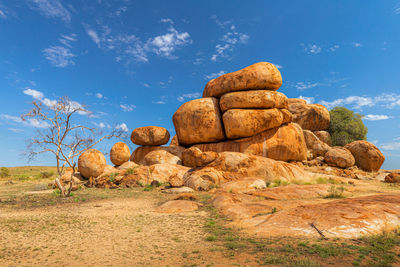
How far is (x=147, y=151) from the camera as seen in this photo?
89.9 ft

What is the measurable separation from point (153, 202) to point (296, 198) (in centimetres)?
720

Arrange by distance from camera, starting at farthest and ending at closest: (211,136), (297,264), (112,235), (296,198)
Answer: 1. (211,136)
2. (296,198)
3. (112,235)
4. (297,264)

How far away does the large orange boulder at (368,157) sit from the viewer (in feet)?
88.0

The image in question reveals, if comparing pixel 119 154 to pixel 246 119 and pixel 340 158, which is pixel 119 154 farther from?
pixel 340 158

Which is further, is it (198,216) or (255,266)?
(198,216)

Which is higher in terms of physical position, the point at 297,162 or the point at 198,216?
the point at 297,162

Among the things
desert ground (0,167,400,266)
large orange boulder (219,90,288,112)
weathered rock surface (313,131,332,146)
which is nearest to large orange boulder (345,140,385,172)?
weathered rock surface (313,131,332,146)

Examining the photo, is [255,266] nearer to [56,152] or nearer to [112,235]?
[112,235]

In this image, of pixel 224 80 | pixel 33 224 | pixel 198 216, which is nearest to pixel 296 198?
pixel 198 216

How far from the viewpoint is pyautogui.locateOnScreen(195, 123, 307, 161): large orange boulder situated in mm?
24203

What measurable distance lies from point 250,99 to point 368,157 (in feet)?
48.7

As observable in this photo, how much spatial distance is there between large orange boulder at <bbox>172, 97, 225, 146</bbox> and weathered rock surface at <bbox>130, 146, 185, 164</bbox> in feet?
4.86

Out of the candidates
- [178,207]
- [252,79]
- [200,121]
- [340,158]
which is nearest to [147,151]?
[200,121]

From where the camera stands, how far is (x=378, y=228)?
663cm
